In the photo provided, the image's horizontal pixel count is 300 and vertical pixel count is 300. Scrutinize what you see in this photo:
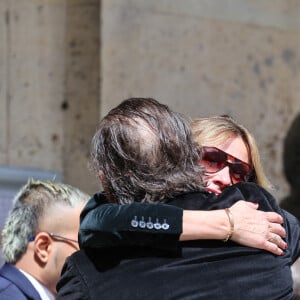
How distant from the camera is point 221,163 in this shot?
6.39ft

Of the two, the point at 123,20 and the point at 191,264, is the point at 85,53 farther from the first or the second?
the point at 191,264

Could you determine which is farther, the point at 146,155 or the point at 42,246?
the point at 42,246

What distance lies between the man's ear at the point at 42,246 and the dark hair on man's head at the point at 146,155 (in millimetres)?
1108

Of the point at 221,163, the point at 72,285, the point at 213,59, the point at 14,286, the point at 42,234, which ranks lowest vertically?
the point at 14,286

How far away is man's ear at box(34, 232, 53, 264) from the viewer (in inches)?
115

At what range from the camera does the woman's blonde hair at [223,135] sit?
6.53ft

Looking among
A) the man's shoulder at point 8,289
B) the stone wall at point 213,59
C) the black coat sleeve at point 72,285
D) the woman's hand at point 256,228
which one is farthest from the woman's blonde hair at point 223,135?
the stone wall at point 213,59

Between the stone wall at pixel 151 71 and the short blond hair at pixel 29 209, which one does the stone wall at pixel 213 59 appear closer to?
the stone wall at pixel 151 71

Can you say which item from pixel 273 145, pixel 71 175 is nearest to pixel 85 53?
pixel 71 175

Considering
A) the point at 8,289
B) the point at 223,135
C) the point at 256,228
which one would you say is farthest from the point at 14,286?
the point at 256,228

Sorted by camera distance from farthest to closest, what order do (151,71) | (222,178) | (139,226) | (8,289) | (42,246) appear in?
→ 1. (151,71)
2. (42,246)
3. (8,289)
4. (222,178)
5. (139,226)

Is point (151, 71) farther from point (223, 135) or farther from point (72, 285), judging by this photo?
point (72, 285)

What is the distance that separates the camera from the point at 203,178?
1.89 metres

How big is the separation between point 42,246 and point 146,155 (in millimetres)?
1223
